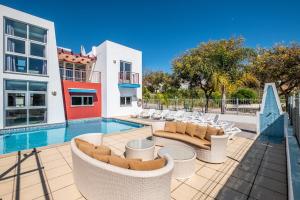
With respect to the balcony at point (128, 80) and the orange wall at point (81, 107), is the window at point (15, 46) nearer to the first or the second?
the orange wall at point (81, 107)

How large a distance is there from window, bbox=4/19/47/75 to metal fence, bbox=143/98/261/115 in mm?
12157

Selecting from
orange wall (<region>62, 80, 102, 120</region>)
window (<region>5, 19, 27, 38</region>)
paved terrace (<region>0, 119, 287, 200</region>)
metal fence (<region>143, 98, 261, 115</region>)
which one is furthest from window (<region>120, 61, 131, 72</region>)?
paved terrace (<region>0, 119, 287, 200</region>)

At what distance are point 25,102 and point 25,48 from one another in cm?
376

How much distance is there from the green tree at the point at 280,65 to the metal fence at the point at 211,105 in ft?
9.89

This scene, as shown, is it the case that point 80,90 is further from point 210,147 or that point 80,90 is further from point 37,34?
point 210,147

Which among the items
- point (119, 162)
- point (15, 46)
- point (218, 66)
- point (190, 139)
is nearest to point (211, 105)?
point (218, 66)

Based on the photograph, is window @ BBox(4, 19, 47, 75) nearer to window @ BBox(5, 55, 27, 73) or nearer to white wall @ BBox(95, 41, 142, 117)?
window @ BBox(5, 55, 27, 73)

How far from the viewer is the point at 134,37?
2659 centimetres

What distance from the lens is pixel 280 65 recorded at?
1413 centimetres

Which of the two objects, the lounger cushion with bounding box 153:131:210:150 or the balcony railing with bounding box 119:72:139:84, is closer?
the lounger cushion with bounding box 153:131:210:150

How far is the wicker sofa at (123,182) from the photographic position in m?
2.52

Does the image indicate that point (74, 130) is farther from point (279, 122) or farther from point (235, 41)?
point (235, 41)

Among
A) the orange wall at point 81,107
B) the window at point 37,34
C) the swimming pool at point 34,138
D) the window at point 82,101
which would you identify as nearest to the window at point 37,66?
the window at point 37,34

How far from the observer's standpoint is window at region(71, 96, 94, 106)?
14789 millimetres
